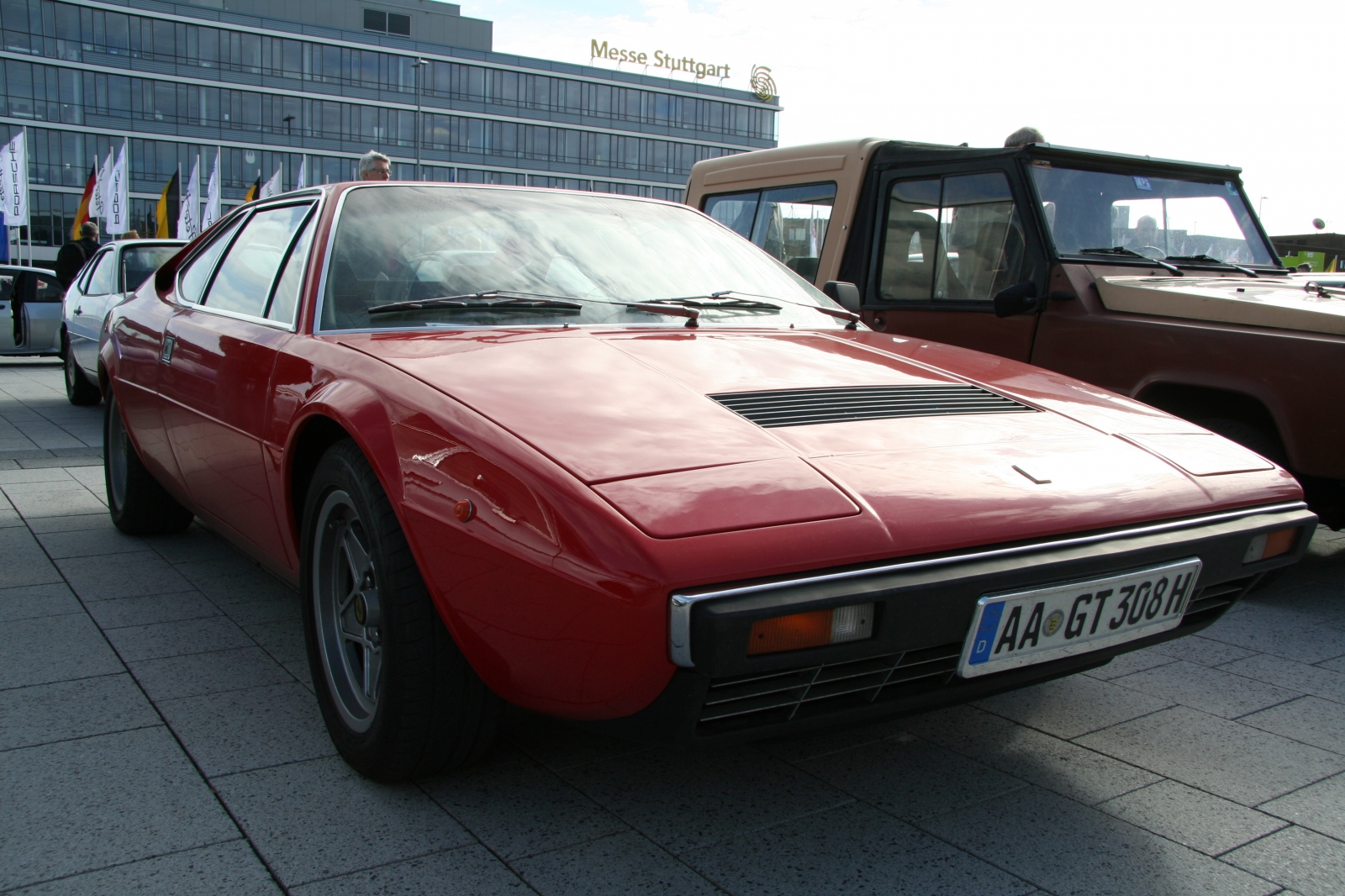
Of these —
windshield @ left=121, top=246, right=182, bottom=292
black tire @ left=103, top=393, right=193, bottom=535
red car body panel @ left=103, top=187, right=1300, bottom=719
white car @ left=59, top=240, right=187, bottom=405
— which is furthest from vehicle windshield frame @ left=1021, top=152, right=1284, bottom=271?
windshield @ left=121, top=246, right=182, bottom=292

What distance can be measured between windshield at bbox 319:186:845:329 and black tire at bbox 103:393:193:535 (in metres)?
1.84

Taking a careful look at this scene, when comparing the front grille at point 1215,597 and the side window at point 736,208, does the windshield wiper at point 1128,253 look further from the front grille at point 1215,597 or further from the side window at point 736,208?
the front grille at point 1215,597

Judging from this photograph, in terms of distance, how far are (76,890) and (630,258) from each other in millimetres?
2038

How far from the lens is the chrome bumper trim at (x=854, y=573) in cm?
158

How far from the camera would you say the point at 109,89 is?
183 ft

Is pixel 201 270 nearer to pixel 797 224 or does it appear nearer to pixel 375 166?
pixel 375 166

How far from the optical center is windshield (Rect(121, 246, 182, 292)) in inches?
348

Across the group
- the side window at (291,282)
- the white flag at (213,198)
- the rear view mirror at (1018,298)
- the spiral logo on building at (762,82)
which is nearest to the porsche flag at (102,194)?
the white flag at (213,198)

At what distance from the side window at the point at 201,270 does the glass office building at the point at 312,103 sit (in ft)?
154

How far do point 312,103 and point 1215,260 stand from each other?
63.4m

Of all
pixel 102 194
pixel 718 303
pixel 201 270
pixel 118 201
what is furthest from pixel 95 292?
pixel 102 194

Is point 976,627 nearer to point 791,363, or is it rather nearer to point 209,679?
point 791,363

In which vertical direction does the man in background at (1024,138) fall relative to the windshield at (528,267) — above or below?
above

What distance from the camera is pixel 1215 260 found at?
5.19 m
